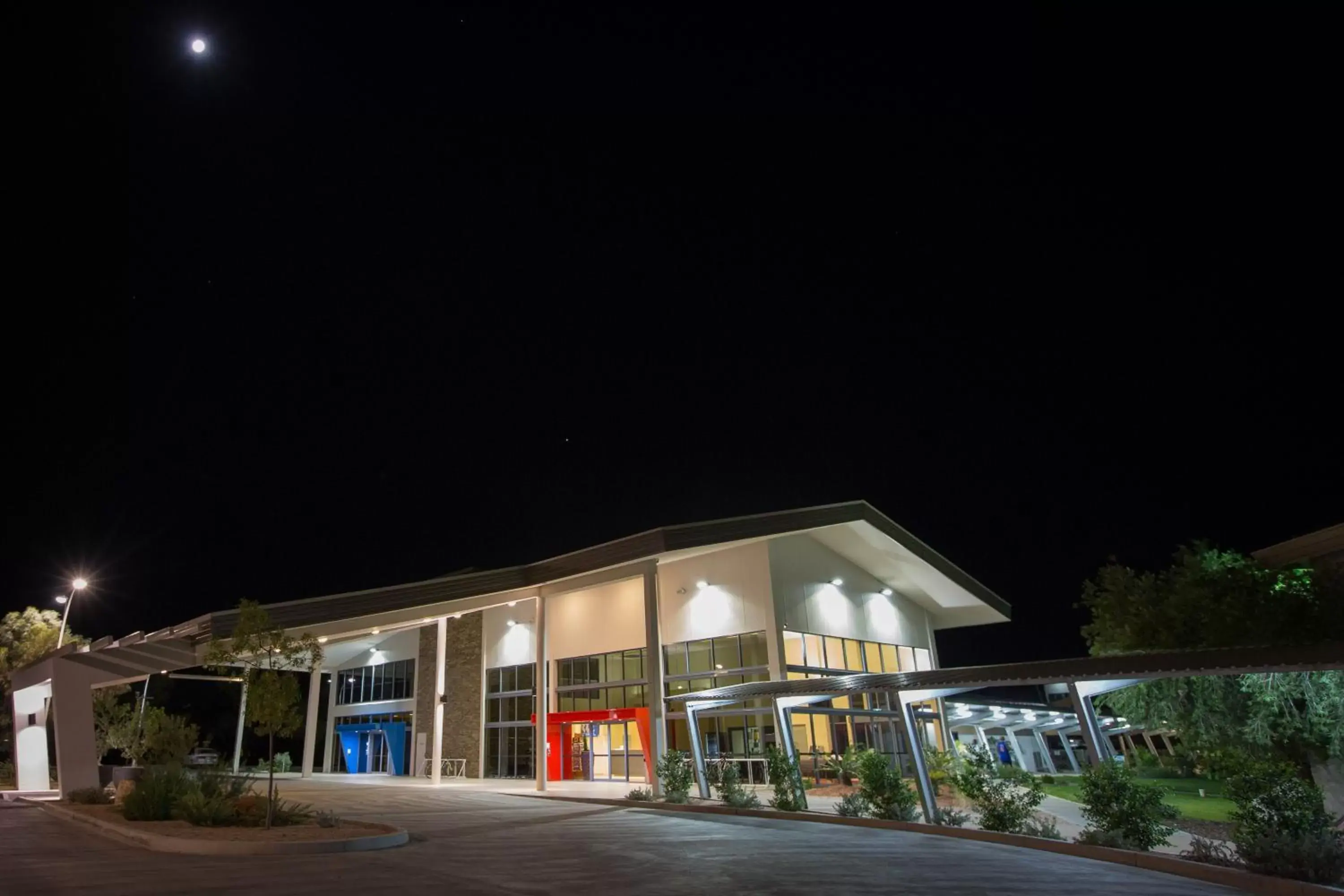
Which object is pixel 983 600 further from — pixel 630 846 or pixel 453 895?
pixel 453 895

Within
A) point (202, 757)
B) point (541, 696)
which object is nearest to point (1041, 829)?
point (541, 696)

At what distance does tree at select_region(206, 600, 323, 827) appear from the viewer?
13062mm

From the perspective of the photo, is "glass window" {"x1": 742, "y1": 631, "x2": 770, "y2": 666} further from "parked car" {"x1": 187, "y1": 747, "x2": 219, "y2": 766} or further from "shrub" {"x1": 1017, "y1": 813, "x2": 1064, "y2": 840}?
"parked car" {"x1": 187, "y1": 747, "x2": 219, "y2": 766}

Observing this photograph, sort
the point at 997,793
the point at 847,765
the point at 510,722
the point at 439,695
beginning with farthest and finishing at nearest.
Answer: the point at 510,722 → the point at 439,695 → the point at 847,765 → the point at 997,793

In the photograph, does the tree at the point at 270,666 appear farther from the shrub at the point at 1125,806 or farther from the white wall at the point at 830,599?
the white wall at the point at 830,599

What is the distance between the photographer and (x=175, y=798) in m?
13.9

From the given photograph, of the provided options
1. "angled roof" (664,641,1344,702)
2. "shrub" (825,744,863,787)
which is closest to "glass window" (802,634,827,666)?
"shrub" (825,744,863,787)

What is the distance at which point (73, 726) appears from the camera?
62.1 feet

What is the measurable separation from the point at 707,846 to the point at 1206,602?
12188mm

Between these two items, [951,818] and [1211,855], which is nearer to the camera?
[1211,855]

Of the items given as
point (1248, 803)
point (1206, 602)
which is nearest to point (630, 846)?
point (1248, 803)

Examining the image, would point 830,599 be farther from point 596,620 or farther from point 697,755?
point 697,755

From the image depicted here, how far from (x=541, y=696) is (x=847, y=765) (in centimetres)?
1131

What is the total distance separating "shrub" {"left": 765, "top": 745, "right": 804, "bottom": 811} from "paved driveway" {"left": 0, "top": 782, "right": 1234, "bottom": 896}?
1.25 meters
